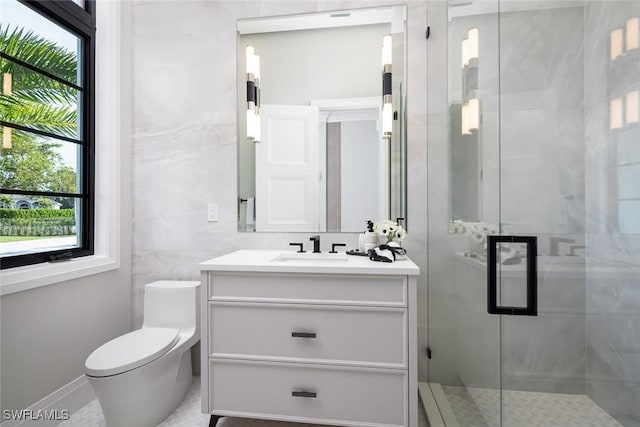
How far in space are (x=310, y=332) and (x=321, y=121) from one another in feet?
3.94

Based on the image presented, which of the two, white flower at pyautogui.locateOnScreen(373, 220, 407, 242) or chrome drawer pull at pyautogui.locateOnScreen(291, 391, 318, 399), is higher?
white flower at pyautogui.locateOnScreen(373, 220, 407, 242)

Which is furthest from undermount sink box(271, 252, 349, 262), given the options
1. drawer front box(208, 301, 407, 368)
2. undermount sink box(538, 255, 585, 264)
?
undermount sink box(538, 255, 585, 264)

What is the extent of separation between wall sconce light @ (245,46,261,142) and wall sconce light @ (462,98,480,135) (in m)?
1.20

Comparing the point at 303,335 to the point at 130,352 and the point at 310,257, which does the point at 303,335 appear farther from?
the point at 130,352

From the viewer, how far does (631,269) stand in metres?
0.72

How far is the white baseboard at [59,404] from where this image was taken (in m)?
1.40

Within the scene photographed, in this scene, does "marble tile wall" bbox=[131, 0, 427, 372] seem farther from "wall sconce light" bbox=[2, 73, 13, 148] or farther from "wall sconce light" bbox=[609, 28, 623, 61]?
"wall sconce light" bbox=[609, 28, 623, 61]

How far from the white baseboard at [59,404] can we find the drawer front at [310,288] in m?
0.98

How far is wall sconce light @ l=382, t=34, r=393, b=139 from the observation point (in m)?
1.82

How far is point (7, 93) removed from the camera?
4.72 feet

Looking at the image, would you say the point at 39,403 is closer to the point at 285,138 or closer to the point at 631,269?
the point at 285,138

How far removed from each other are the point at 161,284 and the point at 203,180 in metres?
0.68

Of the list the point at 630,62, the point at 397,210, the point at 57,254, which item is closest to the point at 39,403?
the point at 57,254

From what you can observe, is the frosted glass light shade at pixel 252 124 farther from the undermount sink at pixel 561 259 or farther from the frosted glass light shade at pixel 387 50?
the undermount sink at pixel 561 259
